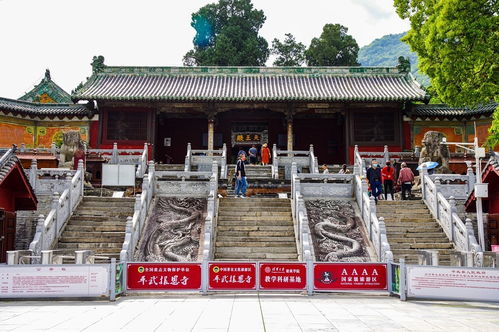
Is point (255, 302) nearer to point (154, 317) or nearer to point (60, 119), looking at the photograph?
point (154, 317)

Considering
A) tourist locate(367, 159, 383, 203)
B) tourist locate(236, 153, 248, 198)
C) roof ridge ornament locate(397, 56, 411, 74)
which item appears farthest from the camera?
roof ridge ornament locate(397, 56, 411, 74)

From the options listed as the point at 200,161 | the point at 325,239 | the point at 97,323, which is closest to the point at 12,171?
the point at 97,323

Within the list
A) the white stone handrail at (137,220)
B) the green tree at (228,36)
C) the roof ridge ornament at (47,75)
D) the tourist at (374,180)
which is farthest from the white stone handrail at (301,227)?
the green tree at (228,36)

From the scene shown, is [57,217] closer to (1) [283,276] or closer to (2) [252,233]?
(2) [252,233]

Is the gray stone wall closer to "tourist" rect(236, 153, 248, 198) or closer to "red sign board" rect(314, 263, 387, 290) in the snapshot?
"tourist" rect(236, 153, 248, 198)

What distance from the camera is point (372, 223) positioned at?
1345 cm

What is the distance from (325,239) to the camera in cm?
1348

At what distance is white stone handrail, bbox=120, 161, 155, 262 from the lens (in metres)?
12.1

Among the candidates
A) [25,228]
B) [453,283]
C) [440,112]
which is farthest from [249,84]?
→ [453,283]

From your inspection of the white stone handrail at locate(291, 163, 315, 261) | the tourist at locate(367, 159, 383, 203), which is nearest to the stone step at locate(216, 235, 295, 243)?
the white stone handrail at locate(291, 163, 315, 261)

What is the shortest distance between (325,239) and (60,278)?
23.8 ft

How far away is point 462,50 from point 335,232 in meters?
7.13

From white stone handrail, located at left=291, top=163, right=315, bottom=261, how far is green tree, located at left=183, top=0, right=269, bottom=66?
32.6 metres

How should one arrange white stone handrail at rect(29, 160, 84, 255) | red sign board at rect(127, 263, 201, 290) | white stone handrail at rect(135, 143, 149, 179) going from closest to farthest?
1. red sign board at rect(127, 263, 201, 290)
2. white stone handrail at rect(29, 160, 84, 255)
3. white stone handrail at rect(135, 143, 149, 179)
